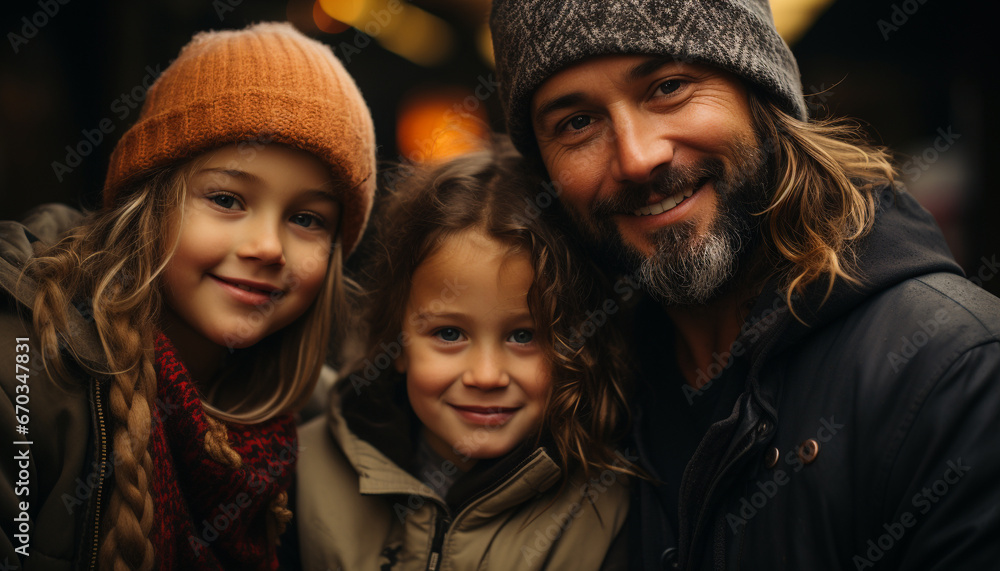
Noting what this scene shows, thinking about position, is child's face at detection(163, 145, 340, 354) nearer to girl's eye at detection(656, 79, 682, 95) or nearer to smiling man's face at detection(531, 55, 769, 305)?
smiling man's face at detection(531, 55, 769, 305)

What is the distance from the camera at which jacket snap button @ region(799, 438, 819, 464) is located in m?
1.42

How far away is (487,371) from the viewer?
1841 millimetres

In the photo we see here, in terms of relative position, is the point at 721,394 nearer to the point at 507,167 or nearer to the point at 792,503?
the point at 792,503

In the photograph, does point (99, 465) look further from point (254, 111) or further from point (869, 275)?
point (869, 275)

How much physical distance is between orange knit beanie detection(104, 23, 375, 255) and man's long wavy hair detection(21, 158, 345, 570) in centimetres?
9

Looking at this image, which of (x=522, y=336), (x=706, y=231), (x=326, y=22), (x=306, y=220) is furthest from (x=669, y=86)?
(x=326, y=22)

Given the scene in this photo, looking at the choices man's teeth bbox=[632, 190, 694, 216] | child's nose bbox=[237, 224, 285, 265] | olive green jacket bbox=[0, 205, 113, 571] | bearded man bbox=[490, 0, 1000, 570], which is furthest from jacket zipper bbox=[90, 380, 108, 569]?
man's teeth bbox=[632, 190, 694, 216]

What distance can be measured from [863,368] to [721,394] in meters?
0.35

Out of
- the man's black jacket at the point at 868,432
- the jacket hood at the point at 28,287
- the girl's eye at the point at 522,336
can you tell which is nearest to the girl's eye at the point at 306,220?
the jacket hood at the point at 28,287

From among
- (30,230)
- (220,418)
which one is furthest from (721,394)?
(30,230)

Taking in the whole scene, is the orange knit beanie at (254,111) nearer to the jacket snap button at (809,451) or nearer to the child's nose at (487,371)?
the child's nose at (487,371)

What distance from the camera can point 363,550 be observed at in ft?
6.36

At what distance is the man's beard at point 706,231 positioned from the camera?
1701 millimetres

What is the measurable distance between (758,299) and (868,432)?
40 cm
